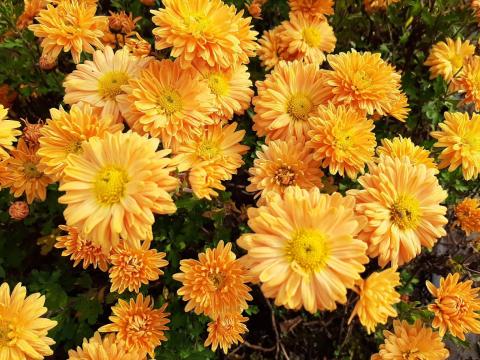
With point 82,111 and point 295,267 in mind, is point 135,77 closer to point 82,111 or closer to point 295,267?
point 82,111

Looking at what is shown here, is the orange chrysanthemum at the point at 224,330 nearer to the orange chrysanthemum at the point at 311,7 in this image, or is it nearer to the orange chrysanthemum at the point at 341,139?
the orange chrysanthemum at the point at 341,139

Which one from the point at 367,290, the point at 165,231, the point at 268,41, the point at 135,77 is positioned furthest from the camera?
the point at 268,41

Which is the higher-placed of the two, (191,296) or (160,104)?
(160,104)

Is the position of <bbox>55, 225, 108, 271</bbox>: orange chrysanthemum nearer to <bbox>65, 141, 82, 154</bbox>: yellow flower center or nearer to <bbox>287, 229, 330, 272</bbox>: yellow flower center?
<bbox>65, 141, 82, 154</bbox>: yellow flower center

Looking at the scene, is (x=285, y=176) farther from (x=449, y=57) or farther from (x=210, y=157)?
(x=449, y=57)

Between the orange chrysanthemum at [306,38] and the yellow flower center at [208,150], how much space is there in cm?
120

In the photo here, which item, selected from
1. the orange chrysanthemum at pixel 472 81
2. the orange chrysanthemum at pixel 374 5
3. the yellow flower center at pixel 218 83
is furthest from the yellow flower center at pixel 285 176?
the orange chrysanthemum at pixel 374 5

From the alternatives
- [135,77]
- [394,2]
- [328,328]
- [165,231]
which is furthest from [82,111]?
[394,2]

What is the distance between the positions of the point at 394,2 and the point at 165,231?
2.92 meters

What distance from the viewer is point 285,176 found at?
2375 mm

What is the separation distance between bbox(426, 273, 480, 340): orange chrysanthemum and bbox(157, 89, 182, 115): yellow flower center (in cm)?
192

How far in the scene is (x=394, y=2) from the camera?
3.89m

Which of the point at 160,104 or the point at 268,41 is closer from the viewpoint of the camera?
the point at 160,104

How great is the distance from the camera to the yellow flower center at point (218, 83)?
2637mm
